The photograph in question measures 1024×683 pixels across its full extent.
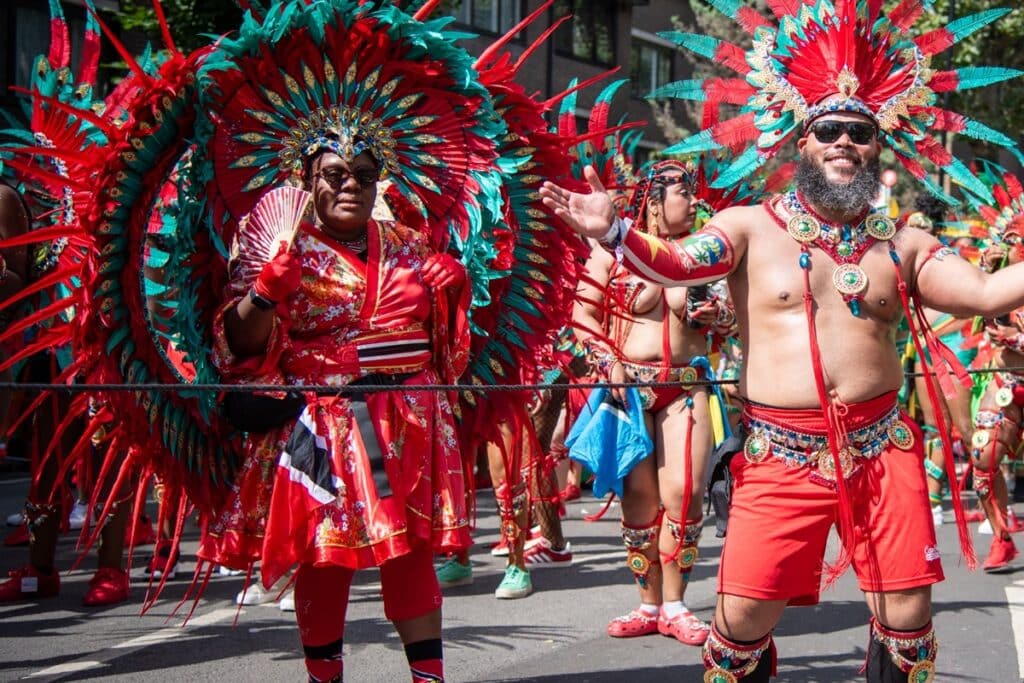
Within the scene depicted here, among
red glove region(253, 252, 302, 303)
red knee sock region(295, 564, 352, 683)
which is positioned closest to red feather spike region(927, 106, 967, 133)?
red glove region(253, 252, 302, 303)

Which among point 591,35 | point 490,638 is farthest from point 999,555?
point 591,35

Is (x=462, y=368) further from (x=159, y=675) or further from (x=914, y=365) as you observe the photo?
(x=914, y=365)

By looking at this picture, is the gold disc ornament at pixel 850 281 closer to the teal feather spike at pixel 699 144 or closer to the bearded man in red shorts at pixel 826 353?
the bearded man in red shorts at pixel 826 353

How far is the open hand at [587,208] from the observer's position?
376cm

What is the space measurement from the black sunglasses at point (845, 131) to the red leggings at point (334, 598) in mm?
1826

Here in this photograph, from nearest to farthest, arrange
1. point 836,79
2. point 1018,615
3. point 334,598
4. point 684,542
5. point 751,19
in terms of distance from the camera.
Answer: point 334,598 → point 836,79 → point 751,19 → point 684,542 → point 1018,615

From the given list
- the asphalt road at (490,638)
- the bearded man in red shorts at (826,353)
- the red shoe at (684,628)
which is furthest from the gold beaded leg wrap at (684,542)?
the bearded man in red shorts at (826,353)

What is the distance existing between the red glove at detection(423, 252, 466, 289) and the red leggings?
83cm

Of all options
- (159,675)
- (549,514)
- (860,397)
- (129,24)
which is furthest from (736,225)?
(129,24)

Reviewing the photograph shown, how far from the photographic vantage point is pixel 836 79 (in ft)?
13.5

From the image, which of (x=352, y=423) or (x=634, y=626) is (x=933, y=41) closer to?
(x=352, y=423)

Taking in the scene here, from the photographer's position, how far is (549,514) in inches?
Result: 291

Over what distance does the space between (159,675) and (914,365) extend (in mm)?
6979

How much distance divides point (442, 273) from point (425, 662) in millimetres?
1199
